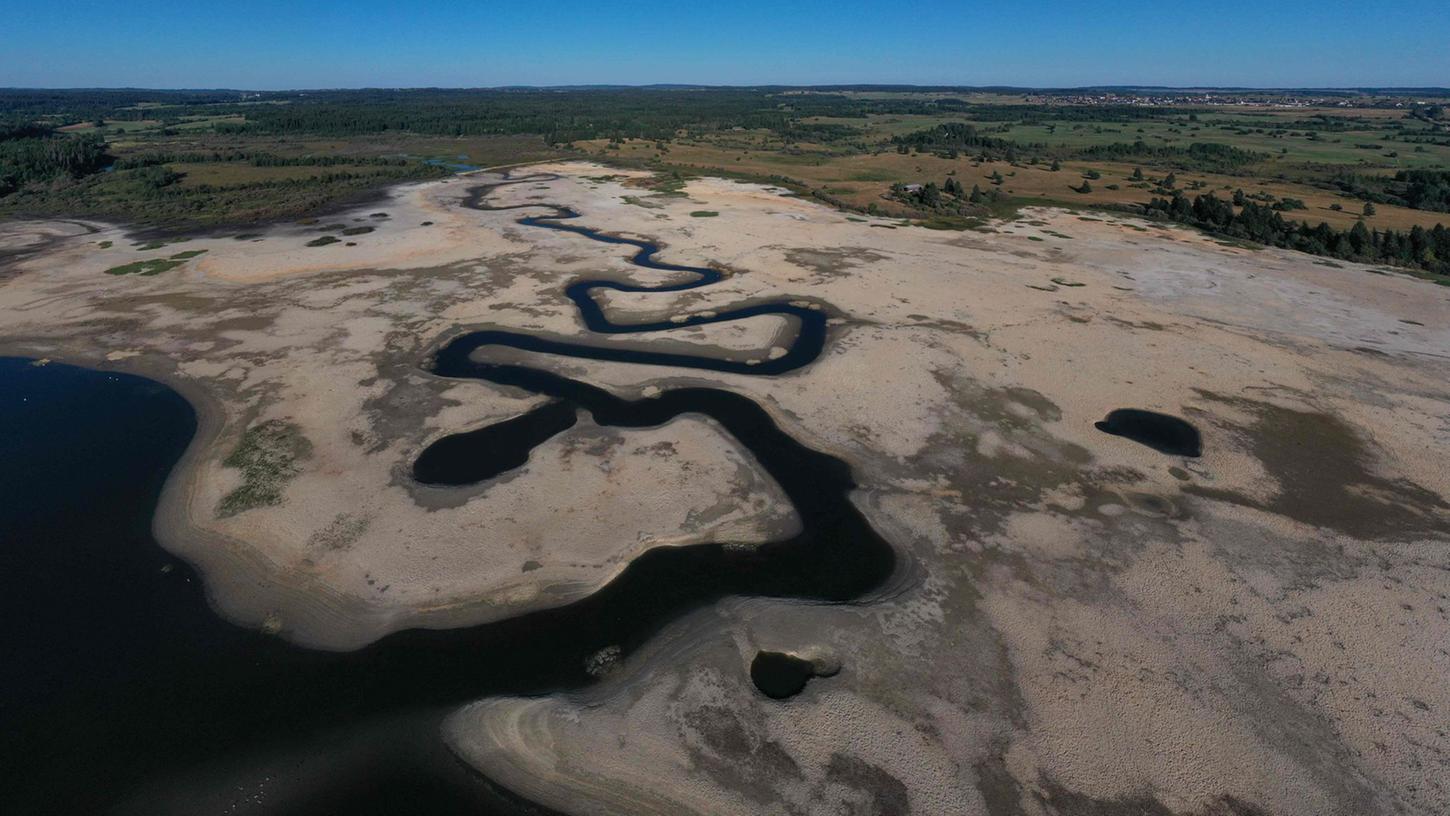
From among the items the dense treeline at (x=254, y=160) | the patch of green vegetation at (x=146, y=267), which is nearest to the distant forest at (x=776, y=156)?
the dense treeline at (x=254, y=160)

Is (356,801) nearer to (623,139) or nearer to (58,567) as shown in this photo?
(58,567)

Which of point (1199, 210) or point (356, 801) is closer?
point (356, 801)

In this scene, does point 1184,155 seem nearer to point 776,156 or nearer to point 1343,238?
point 776,156

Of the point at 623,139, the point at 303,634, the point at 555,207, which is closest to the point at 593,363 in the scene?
the point at 303,634

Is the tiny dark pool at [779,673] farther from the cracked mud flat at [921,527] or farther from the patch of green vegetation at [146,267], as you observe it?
the patch of green vegetation at [146,267]

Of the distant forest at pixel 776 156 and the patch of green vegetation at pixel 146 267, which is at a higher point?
the distant forest at pixel 776 156

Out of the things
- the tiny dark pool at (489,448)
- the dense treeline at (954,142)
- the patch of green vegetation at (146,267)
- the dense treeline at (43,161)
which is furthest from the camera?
the dense treeline at (954,142)

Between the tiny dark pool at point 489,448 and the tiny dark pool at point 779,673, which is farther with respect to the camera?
the tiny dark pool at point 489,448
